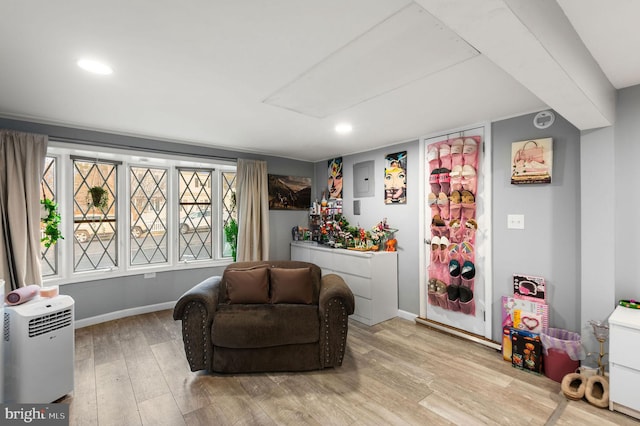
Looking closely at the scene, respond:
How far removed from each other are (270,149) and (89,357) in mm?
3144

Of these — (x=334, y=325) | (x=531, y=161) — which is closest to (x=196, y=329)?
(x=334, y=325)

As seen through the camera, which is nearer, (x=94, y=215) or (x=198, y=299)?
(x=198, y=299)

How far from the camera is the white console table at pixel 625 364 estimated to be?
1.84 m

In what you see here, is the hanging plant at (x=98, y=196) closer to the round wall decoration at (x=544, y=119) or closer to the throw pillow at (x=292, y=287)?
the throw pillow at (x=292, y=287)

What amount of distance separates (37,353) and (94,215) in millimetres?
2106

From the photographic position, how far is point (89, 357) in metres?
2.68

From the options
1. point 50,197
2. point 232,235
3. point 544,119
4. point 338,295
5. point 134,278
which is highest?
point 544,119

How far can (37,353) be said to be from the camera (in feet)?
6.37

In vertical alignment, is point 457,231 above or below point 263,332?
above

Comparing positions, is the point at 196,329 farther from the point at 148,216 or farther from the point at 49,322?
the point at 148,216

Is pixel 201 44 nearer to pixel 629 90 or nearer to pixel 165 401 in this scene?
pixel 165 401

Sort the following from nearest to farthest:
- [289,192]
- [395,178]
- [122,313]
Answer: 1. [122,313]
2. [395,178]
3. [289,192]

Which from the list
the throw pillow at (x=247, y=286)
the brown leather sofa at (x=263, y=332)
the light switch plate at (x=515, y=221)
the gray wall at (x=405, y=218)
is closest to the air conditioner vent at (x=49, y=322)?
the brown leather sofa at (x=263, y=332)

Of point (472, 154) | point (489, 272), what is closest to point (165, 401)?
point (489, 272)
